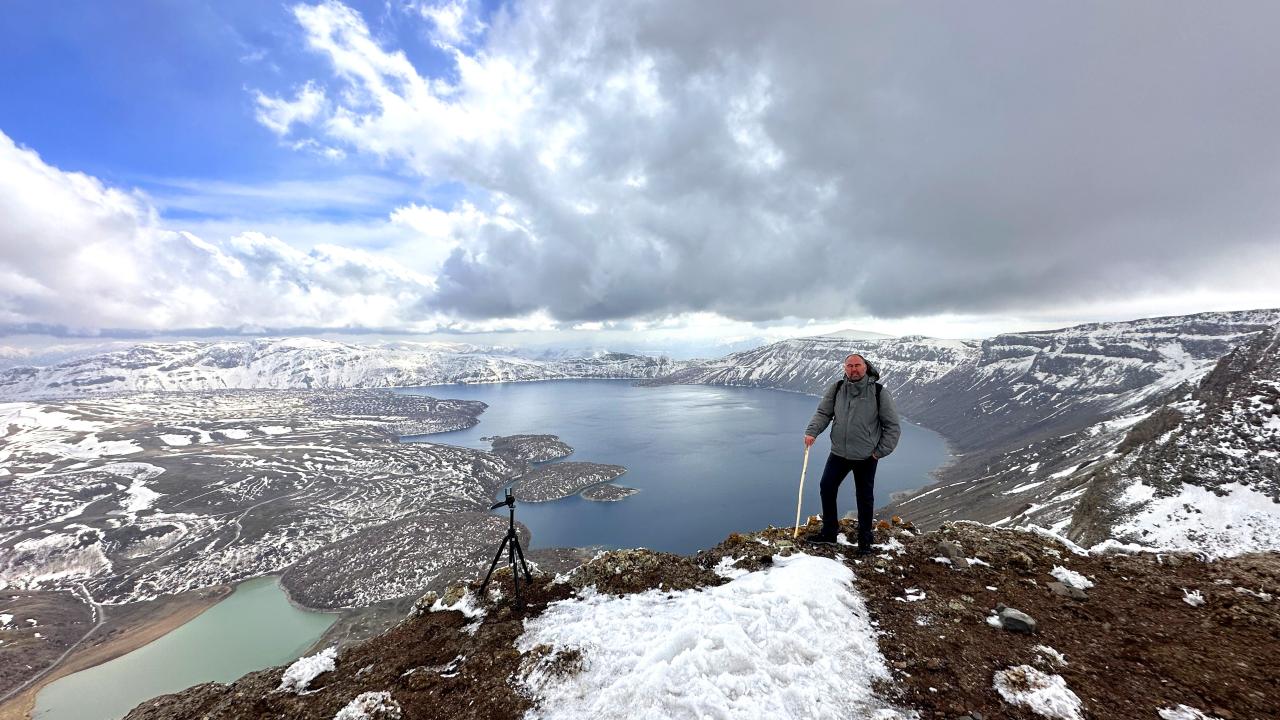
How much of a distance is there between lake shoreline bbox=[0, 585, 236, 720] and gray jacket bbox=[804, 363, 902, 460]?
95.5 meters

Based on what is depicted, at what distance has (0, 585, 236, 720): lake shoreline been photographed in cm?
5435

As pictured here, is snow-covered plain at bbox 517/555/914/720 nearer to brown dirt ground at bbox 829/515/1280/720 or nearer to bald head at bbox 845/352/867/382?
brown dirt ground at bbox 829/515/1280/720

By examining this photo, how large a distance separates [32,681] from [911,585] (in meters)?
105

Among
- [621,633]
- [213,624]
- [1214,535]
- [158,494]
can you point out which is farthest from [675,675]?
[158,494]

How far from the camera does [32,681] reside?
5738 centimetres

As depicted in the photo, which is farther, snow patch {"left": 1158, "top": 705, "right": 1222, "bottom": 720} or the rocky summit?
the rocky summit

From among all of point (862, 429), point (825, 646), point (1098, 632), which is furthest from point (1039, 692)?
point (862, 429)

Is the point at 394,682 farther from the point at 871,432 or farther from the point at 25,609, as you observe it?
the point at 25,609

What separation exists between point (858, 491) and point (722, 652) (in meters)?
5.02

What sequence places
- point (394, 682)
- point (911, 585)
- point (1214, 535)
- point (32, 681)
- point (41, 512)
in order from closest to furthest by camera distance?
point (394, 682)
point (911, 585)
point (1214, 535)
point (32, 681)
point (41, 512)

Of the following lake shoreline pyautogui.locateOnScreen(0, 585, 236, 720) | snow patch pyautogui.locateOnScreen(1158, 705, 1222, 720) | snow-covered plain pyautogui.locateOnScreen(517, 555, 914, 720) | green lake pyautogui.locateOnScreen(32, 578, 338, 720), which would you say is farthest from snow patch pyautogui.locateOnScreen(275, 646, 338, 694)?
lake shoreline pyautogui.locateOnScreen(0, 585, 236, 720)

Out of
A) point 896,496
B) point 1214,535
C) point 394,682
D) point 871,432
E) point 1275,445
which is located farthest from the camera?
point 896,496

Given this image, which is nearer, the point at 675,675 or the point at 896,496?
the point at 675,675

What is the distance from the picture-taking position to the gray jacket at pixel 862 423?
29.9 feet
